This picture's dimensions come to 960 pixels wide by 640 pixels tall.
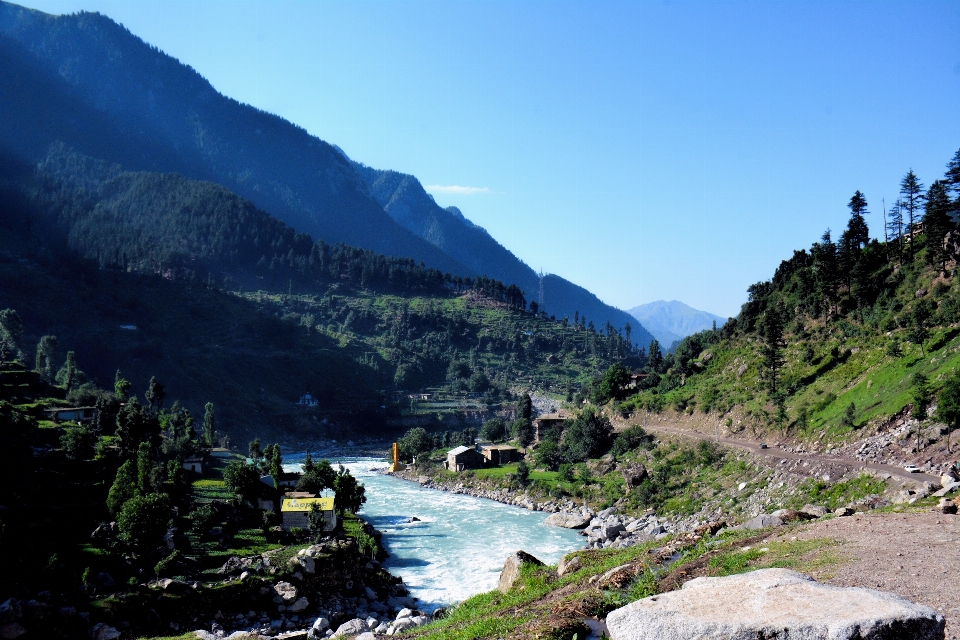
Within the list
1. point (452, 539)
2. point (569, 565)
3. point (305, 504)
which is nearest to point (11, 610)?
point (305, 504)

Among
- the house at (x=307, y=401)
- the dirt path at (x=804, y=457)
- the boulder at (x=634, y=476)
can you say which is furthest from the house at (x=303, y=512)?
the house at (x=307, y=401)

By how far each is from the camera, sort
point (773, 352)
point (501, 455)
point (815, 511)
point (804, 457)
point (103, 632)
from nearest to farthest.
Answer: point (815, 511), point (103, 632), point (804, 457), point (773, 352), point (501, 455)

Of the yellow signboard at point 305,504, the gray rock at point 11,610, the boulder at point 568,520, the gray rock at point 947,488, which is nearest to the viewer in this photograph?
the gray rock at point 947,488

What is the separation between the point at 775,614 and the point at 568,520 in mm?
42784

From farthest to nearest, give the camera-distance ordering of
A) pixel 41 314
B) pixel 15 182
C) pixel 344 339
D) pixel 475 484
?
pixel 15 182, pixel 344 339, pixel 41 314, pixel 475 484

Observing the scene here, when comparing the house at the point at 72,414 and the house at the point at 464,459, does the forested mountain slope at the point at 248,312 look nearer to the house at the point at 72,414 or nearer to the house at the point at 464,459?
the house at the point at 464,459

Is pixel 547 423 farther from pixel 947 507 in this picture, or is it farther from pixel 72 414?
pixel 947 507

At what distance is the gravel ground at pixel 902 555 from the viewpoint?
9.07 meters

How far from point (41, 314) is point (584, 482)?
291ft

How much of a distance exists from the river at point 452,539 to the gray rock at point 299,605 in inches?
218

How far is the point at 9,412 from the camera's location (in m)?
42.1

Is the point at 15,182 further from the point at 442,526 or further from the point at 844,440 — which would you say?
the point at 844,440

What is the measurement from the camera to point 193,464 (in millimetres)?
52156

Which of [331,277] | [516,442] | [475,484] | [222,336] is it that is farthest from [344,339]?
[475,484]
